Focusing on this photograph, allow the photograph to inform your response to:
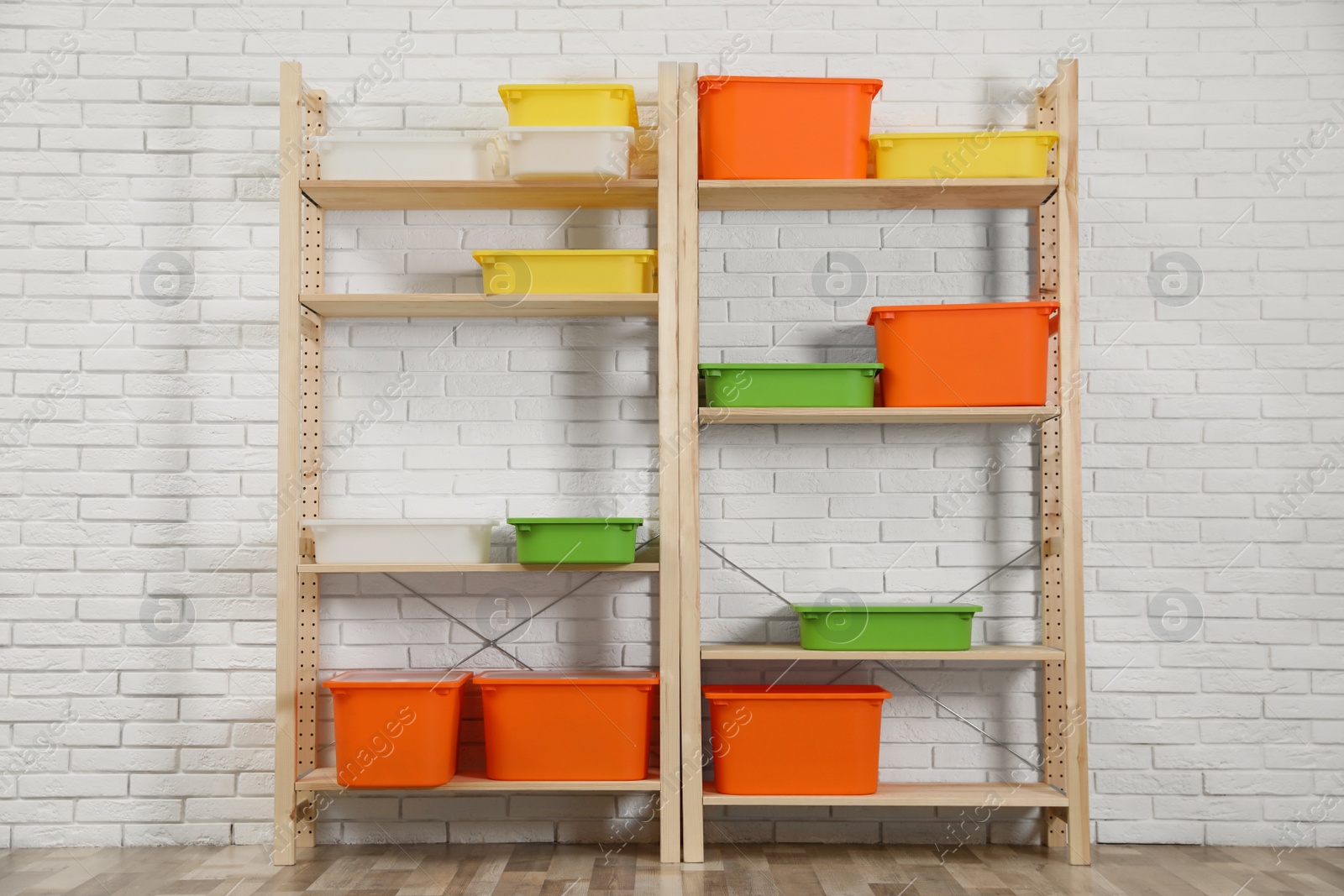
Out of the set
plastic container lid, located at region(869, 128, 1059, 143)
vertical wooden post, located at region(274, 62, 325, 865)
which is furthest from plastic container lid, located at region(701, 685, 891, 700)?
plastic container lid, located at region(869, 128, 1059, 143)

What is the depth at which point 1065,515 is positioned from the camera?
2.61 metres

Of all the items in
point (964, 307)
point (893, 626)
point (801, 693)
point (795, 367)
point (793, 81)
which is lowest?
point (801, 693)

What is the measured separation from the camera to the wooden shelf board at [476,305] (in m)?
2.51

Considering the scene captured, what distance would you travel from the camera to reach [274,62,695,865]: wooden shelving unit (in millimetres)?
2494

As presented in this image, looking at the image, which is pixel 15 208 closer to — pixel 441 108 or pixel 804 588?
pixel 441 108

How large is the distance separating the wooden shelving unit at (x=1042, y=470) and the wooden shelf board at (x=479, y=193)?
191 mm

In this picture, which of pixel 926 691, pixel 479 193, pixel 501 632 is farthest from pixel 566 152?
pixel 926 691

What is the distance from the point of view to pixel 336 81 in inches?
111

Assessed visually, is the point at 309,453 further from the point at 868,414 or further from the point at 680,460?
the point at 868,414

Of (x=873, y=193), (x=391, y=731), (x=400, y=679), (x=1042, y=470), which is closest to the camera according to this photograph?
(x=391, y=731)

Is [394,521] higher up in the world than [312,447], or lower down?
lower down

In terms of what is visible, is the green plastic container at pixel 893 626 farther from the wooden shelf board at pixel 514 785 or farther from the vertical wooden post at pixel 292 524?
the vertical wooden post at pixel 292 524

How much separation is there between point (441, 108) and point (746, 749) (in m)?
1.90

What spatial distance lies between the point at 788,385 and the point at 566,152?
2.61 feet
